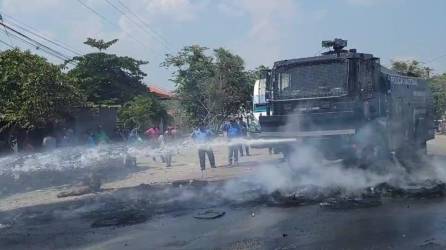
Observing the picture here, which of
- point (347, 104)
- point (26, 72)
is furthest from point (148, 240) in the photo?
point (26, 72)

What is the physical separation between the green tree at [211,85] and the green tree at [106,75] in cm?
381

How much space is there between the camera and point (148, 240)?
25.2 ft

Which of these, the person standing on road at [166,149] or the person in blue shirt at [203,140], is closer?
the person in blue shirt at [203,140]

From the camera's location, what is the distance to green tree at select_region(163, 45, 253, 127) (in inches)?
1251

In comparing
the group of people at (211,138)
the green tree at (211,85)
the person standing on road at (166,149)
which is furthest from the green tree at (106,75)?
the group of people at (211,138)

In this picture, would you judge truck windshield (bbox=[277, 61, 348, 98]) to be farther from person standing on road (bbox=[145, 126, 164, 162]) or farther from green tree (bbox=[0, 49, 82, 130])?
person standing on road (bbox=[145, 126, 164, 162])

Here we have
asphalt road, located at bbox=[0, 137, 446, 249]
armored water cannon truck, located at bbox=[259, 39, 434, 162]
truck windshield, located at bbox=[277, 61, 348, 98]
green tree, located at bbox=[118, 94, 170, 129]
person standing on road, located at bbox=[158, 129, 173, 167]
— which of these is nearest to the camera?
asphalt road, located at bbox=[0, 137, 446, 249]

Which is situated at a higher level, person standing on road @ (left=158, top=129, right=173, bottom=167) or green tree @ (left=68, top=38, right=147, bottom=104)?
green tree @ (left=68, top=38, right=147, bottom=104)

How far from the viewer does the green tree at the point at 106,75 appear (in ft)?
111

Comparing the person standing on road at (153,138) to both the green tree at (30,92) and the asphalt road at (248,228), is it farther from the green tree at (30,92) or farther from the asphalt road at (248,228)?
the asphalt road at (248,228)

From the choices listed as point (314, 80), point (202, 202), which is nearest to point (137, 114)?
Result: point (314, 80)

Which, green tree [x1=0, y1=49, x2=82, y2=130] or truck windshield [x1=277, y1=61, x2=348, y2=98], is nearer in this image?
truck windshield [x1=277, y1=61, x2=348, y2=98]

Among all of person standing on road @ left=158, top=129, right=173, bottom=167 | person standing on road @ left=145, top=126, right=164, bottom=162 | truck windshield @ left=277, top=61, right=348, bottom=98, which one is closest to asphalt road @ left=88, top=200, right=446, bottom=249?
truck windshield @ left=277, top=61, right=348, bottom=98

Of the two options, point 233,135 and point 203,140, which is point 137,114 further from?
point 203,140
